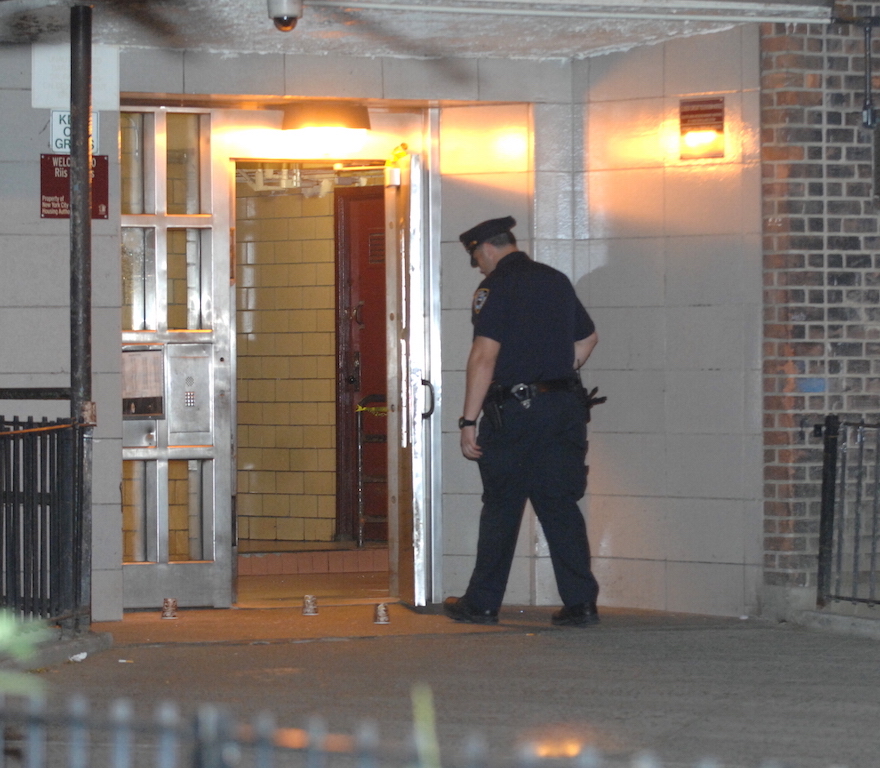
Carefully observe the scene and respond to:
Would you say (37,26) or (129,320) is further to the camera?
(129,320)

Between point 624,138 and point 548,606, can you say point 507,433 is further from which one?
point 624,138

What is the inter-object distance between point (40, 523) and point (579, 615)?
2417 mm

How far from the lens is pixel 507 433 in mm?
6098

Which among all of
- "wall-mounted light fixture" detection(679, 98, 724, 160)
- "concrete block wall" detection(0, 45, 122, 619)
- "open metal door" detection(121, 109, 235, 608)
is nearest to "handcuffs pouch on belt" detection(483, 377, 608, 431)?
"wall-mounted light fixture" detection(679, 98, 724, 160)

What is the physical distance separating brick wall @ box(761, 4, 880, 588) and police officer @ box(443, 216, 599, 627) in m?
1.02

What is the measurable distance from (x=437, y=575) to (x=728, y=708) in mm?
2664

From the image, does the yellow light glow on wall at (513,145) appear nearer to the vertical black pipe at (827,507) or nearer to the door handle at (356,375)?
the vertical black pipe at (827,507)

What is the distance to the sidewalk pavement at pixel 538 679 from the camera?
4.26 meters

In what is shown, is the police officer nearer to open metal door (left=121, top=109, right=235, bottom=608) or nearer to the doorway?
open metal door (left=121, top=109, right=235, bottom=608)

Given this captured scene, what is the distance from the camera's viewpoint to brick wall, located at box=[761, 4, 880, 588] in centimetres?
640

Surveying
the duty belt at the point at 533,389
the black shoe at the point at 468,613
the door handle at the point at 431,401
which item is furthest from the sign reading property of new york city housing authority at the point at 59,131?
the black shoe at the point at 468,613

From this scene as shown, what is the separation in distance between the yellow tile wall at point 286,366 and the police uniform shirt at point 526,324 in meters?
4.30

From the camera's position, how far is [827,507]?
6207mm

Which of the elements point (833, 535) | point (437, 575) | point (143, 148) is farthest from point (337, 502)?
point (833, 535)
